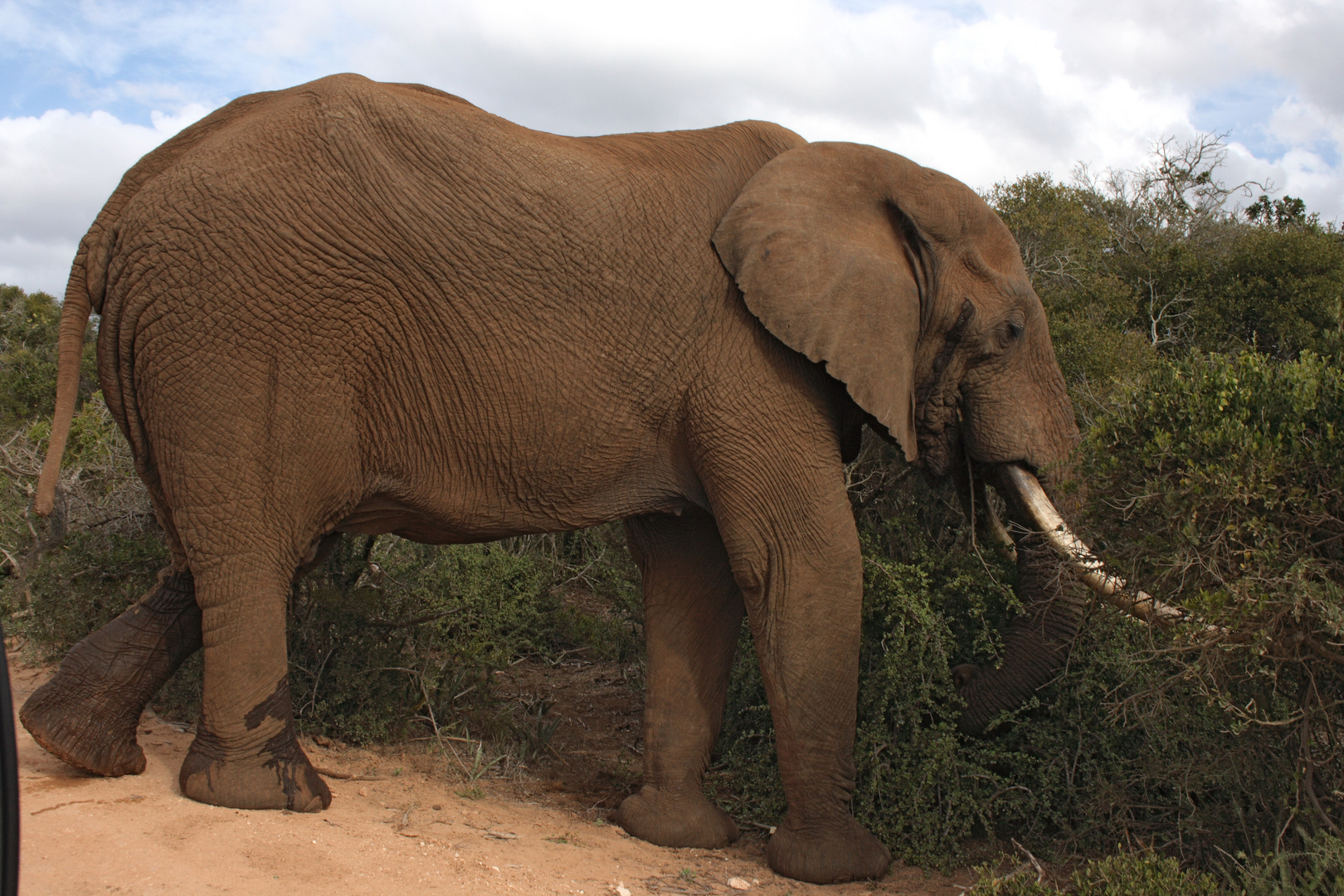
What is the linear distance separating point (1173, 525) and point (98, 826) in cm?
391

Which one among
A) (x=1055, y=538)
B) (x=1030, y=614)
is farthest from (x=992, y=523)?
(x=1055, y=538)

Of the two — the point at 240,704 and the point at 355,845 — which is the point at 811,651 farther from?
the point at 240,704

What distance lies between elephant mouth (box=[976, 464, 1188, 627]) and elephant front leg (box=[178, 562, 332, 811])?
3269 mm

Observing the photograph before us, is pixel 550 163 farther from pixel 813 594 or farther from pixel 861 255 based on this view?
pixel 813 594

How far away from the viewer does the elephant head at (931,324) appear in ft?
Answer: 14.9

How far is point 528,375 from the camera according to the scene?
4426mm

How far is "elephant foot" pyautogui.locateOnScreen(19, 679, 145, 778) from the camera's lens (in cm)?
438

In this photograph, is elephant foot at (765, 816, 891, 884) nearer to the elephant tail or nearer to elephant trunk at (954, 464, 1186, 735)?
elephant trunk at (954, 464, 1186, 735)

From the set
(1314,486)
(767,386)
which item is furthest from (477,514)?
(1314,486)

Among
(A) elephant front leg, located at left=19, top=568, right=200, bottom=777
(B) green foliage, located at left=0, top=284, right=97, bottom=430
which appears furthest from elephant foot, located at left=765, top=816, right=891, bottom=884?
(B) green foliage, located at left=0, top=284, right=97, bottom=430

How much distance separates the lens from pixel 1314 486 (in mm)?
3336

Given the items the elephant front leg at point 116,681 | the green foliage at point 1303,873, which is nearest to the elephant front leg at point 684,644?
the elephant front leg at point 116,681

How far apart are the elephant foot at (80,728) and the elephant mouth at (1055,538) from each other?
402cm

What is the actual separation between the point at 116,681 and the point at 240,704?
0.70 meters
